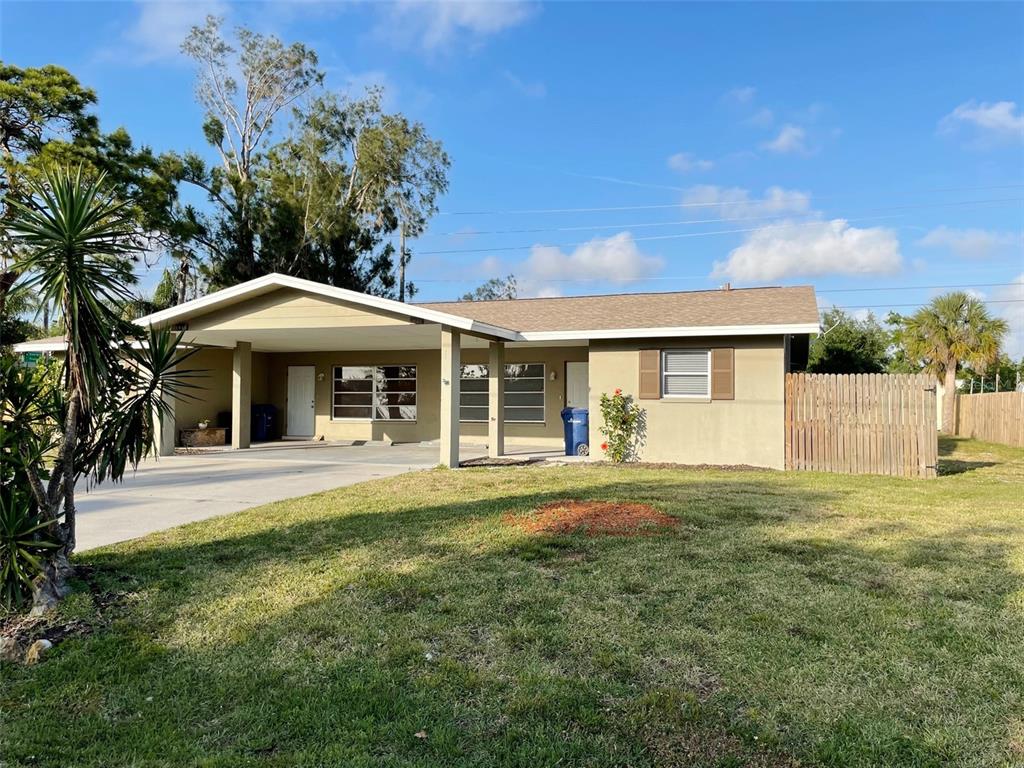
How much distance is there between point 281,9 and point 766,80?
1146cm

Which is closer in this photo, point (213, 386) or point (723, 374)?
point (723, 374)

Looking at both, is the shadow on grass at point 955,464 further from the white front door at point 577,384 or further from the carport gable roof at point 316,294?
the carport gable roof at point 316,294

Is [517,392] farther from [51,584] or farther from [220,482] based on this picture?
[51,584]

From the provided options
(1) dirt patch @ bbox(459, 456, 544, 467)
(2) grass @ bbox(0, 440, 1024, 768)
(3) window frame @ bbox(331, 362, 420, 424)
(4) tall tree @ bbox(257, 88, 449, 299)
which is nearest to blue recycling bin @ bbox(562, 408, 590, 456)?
(1) dirt patch @ bbox(459, 456, 544, 467)

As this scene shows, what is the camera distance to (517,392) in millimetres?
17391

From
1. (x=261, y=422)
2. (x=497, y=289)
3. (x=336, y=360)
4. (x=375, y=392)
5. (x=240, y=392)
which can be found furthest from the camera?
(x=497, y=289)

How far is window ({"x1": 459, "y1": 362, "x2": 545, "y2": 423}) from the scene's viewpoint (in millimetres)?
17141

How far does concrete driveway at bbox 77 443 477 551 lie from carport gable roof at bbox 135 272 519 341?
2.79 m

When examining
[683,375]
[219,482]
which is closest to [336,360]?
[219,482]

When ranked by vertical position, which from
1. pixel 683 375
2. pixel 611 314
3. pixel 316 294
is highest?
pixel 316 294

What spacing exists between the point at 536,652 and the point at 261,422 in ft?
55.6

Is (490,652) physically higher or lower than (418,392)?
lower

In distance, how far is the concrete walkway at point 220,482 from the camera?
23.8 feet

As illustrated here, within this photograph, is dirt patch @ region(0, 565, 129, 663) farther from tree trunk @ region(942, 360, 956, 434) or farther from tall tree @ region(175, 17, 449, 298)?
tree trunk @ region(942, 360, 956, 434)
